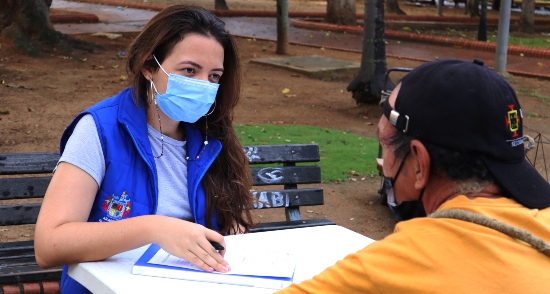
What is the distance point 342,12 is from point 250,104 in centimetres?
1187

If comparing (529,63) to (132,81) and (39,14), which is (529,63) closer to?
(39,14)

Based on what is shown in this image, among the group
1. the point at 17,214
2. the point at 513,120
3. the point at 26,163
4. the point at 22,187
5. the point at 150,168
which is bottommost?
the point at 17,214

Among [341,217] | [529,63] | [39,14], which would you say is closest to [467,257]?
[341,217]

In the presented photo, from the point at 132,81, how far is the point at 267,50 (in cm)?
1170

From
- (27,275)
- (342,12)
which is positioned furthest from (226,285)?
(342,12)

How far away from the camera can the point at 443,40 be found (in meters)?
17.8

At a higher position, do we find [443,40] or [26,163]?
[26,163]

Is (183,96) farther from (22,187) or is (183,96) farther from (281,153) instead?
(281,153)

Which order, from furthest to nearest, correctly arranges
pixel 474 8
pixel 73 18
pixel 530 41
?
pixel 474 8 → pixel 530 41 → pixel 73 18

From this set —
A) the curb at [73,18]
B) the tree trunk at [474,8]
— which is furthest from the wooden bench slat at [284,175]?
the tree trunk at [474,8]

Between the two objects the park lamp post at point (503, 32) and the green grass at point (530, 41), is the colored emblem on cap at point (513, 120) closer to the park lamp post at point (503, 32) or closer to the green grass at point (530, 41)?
the park lamp post at point (503, 32)

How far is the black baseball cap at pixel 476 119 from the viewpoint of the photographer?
164 cm

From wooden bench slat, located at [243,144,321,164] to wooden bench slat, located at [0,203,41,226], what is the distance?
113 cm

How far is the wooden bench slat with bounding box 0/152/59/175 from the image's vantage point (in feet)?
11.1
